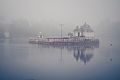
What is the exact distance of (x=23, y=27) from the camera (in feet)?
21.6

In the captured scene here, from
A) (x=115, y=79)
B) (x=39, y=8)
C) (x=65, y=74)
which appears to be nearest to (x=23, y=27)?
(x=39, y=8)

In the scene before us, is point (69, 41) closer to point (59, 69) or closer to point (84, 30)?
point (84, 30)

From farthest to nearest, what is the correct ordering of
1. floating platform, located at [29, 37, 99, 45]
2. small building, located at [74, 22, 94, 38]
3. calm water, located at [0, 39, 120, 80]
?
floating platform, located at [29, 37, 99, 45]
small building, located at [74, 22, 94, 38]
calm water, located at [0, 39, 120, 80]

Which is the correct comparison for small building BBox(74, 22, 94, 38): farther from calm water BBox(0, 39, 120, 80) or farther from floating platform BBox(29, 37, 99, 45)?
calm water BBox(0, 39, 120, 80)

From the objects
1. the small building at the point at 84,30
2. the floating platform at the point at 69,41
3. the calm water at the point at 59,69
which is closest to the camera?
the calm water at the point at 59,69

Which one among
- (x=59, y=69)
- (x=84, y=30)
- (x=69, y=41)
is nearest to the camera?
(x=59, y=69)

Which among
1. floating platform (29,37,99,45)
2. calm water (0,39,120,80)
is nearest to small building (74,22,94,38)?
floating platform (29,37,99,45)

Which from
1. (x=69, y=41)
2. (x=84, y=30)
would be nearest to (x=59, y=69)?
(x=84, y=30)

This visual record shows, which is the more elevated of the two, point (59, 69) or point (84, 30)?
point (84, 30)

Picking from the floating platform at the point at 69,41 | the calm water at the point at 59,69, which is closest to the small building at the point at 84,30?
the floating platform at the point at 69,41

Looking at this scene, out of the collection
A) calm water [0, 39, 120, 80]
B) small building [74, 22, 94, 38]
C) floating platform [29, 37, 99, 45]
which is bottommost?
calm water [0, 39, 120, 80]

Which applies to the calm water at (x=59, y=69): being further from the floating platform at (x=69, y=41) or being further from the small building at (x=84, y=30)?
the floating platform at (x=69, y=41)

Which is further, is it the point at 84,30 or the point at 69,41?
the point at 69,41

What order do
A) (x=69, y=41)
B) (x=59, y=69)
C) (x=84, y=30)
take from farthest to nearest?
(x=69, y=41) → (x=84, y=30) → (x=59, y=69)
